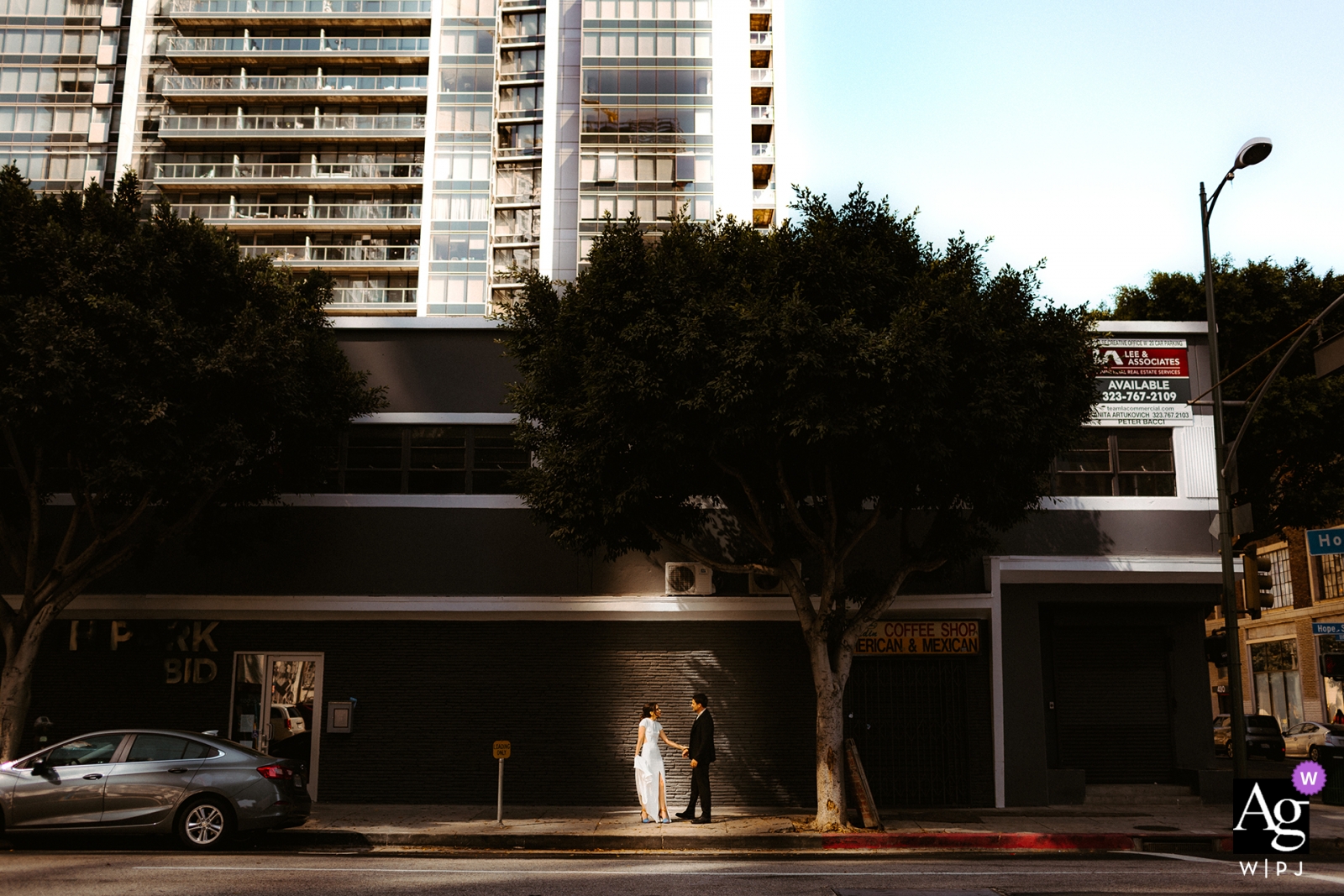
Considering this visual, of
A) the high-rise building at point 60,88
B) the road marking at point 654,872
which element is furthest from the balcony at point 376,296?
the road marking at point 654,872

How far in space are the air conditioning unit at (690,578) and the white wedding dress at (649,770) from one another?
290cm

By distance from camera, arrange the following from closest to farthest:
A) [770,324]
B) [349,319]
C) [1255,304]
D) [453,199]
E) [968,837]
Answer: [770,324] → [968,837] → [349,319] → [1255,304] → [453,199]

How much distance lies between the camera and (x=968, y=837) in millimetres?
14180

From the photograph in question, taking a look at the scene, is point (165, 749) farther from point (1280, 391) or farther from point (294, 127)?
point (294, 127)

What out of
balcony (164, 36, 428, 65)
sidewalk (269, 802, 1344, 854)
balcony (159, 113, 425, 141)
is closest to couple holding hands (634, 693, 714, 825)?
sidewalk (269, 802, 1344, 854)

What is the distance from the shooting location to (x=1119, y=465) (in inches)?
738

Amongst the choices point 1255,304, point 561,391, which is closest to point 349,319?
point 561,391

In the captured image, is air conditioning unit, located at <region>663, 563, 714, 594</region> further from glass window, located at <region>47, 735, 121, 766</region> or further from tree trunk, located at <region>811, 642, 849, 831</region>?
glass window, located at <region>47, 735, 121, 766</region>

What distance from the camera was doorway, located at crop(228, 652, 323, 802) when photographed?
701 inches

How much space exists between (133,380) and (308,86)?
50.8 m

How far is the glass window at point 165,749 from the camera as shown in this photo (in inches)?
507

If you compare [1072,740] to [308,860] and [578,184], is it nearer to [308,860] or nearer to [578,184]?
[308,860]

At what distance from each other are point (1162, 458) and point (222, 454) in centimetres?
1544

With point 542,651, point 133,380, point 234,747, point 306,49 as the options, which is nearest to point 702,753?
point 542,651
